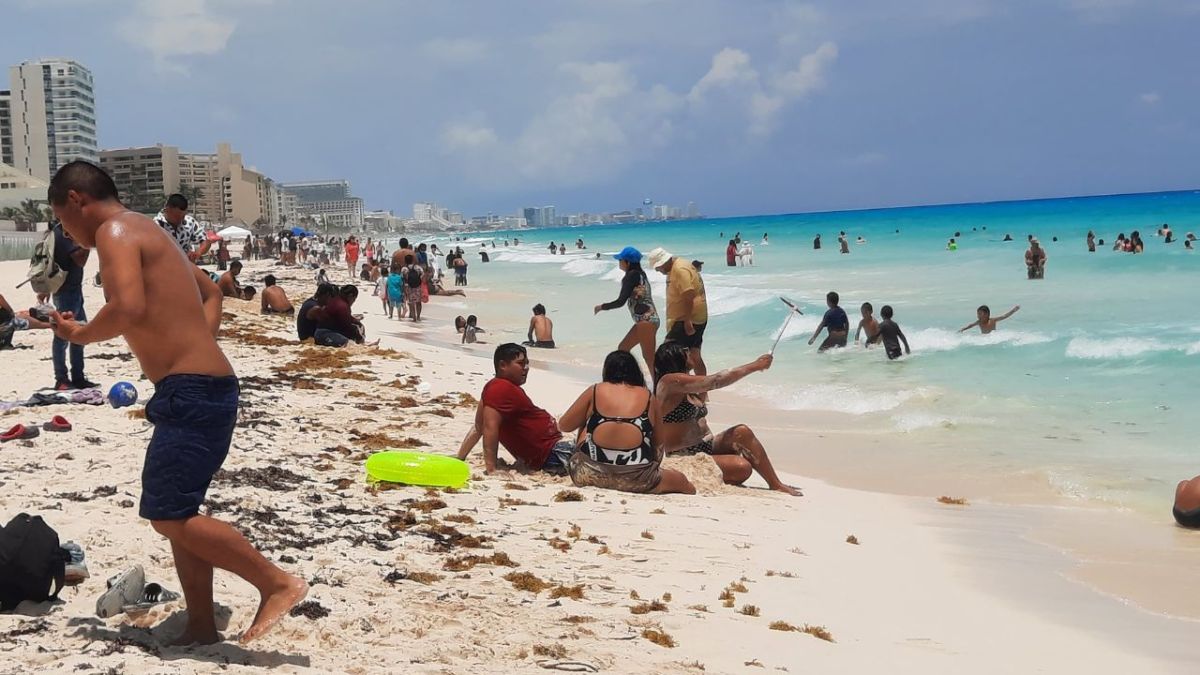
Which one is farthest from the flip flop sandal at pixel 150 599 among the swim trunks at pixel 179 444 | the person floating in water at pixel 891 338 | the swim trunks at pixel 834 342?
the swim trunks at pixel 834 342

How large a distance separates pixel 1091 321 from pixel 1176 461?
1165 centimetres

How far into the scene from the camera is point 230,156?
491 ft

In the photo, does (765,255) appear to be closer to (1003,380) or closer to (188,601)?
(1003,380)

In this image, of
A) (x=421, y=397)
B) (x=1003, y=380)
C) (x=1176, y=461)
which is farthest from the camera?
(x=1003, y=380)

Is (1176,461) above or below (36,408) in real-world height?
below

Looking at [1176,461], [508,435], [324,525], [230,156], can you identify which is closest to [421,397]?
[508,435]

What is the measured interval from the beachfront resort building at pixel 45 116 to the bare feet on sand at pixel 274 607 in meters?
156

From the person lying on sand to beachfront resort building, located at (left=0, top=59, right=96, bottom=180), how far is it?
155674 millimetres

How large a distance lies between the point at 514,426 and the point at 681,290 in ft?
9.97

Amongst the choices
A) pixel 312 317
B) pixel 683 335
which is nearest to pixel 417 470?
pixel 683 335

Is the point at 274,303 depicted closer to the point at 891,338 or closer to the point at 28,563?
the point at 891,338

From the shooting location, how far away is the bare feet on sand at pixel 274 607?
11.3 ft

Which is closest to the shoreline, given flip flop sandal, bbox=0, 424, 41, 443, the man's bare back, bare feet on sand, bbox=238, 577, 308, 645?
bare feet on sand, bbox=238, 577, 308, 645

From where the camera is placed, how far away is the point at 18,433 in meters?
6.32
